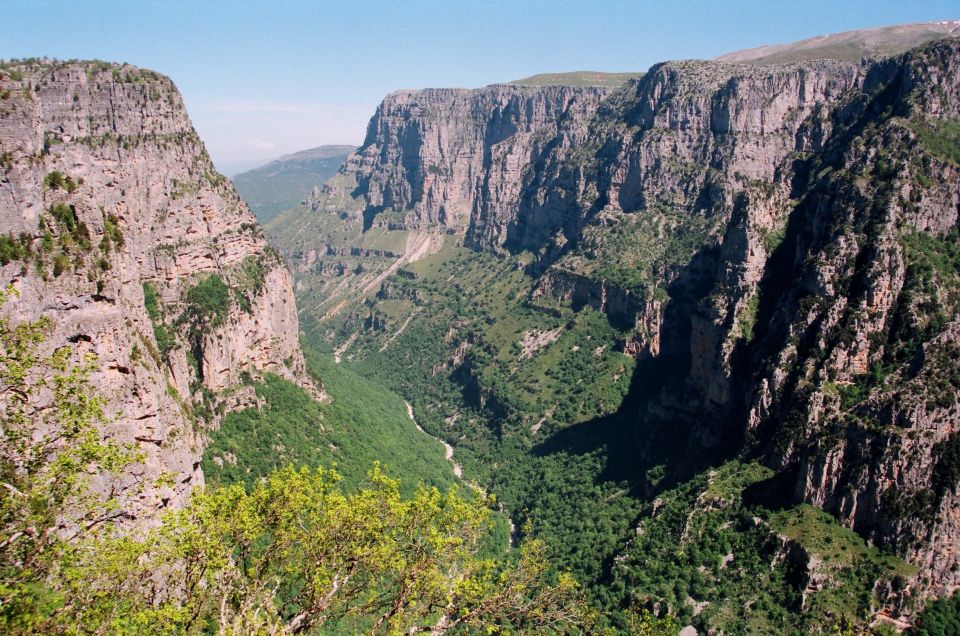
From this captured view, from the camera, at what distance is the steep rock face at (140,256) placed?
40438 mm

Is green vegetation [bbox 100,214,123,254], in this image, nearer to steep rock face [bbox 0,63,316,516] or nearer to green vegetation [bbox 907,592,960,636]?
steep rock face [bbox 0,63,316,516]

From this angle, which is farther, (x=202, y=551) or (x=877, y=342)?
(x=877, y=342)

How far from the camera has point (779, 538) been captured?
78562 millimetres

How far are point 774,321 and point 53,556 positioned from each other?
9668 centimetres

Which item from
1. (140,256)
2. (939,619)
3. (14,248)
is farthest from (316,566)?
(140,256)

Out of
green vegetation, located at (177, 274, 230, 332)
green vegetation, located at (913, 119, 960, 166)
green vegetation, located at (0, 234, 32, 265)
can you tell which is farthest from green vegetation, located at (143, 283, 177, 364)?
green vegetation, located at (913, 119, 960, 166)

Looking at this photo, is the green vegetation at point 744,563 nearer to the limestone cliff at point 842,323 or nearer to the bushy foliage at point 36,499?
the limestone cliff at point 842,323

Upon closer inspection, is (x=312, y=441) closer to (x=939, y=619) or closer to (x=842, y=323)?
(x=842, y=323)

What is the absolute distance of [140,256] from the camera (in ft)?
304

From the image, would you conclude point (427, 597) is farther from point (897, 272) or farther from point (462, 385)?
point (462, 385)

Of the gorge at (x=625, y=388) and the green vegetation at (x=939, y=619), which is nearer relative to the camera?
the gorge at (x=625, y=388)

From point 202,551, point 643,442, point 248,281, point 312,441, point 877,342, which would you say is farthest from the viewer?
point 643,442

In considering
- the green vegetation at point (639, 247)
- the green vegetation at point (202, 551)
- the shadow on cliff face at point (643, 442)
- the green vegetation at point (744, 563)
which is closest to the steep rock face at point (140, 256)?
the green vegetation at point (202, 551)

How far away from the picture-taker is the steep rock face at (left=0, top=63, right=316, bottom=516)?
40.4 metres
